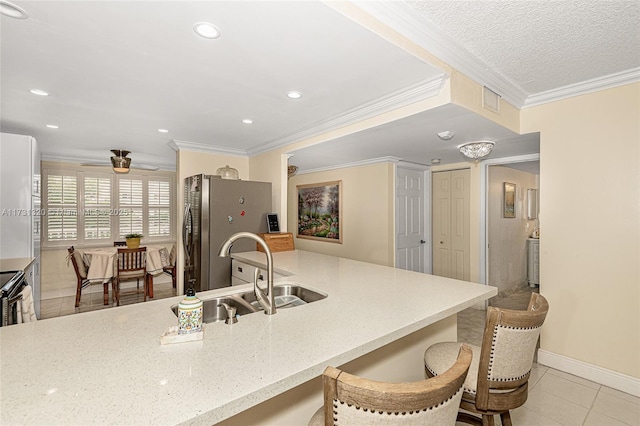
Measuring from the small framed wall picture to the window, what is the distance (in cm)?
325

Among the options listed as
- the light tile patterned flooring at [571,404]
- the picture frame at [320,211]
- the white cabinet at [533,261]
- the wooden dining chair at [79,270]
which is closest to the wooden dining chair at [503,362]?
the light tile patterned flooring at [571,404]

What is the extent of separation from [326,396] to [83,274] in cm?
491

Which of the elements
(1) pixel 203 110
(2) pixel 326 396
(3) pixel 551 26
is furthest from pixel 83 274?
(3) pixel 551 26

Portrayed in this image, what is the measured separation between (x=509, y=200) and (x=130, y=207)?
6604mm

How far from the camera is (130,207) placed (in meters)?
5.57

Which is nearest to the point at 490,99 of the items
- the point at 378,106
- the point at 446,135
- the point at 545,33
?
the point at 446,135

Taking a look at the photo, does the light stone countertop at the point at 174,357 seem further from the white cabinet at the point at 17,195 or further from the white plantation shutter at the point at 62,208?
the white plantation shutter at the point at 62,208

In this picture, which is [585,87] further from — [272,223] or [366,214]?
[272,223]

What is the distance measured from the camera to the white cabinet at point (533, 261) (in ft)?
17.7

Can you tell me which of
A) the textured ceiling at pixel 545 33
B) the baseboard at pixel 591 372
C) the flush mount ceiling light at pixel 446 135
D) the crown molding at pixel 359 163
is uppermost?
the textured ceiling at pixel 545 33

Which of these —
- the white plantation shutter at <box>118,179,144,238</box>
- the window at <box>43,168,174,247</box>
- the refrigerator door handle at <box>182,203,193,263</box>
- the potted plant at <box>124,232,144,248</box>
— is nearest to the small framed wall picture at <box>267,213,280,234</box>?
the refrigerator door handle at <box>182,203,193,263</box>

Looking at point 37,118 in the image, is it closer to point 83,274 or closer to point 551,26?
point 83,274

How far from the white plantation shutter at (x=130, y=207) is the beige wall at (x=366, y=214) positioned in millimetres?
3435

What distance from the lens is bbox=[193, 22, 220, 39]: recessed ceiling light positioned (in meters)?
1.45
